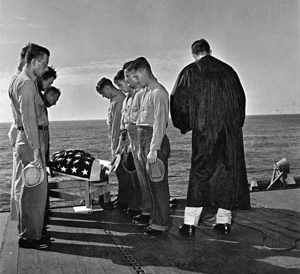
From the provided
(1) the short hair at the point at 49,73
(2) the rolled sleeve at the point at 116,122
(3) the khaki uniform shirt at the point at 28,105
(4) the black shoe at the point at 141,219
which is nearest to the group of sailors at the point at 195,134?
(3) the khaki uniform shirt at the point at 28,105

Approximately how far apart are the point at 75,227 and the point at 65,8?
504cm

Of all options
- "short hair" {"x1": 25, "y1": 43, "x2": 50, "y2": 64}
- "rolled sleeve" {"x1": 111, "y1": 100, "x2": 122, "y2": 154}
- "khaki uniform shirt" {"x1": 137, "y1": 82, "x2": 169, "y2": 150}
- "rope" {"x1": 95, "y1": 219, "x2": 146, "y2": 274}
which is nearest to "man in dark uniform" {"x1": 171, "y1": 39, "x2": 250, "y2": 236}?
"khaki uniform shirt" {"x1": 137, "y1": 82, "x2": 169, "y2": 150}

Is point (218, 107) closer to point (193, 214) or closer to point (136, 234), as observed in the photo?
point (193, 214)

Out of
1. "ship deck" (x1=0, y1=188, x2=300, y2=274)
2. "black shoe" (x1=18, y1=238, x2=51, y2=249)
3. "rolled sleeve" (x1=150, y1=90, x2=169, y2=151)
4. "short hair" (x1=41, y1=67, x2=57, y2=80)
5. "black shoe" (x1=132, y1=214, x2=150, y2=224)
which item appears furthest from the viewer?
"short hair" (x1=41, y1=67, x2=57, y2=80)

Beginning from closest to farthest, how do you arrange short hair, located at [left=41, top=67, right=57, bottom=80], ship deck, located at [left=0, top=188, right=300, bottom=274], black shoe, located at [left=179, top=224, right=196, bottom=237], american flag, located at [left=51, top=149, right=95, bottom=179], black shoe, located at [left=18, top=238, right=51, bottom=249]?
ship deck, located at [left=0, top=188, right=300, bottom=274] → black shoe, located at [left=18, top=238, right=51, bottom=249] → black shoe, located at [left=179, top=224, right=196, bottom=237] → short hair, located at [left=41, top=67, right=57, bottom=80] → american flag, located at [left=51, top=149, right=95, bottom=179]

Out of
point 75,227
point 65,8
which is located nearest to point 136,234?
point 75,227

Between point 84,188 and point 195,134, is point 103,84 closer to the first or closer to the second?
point 84,188

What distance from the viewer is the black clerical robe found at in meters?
4.03

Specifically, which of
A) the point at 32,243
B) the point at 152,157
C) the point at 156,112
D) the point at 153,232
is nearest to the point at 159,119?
the point at 156,112

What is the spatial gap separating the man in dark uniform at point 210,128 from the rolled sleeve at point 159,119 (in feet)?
0.51

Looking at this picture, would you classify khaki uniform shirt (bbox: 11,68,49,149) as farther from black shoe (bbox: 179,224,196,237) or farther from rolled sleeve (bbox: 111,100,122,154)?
rolled sleeve (bbox: 111,100,122,154)

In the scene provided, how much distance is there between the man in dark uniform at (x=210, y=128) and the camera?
4.03 metres

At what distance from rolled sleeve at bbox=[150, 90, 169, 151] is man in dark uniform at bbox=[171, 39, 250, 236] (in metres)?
0.16

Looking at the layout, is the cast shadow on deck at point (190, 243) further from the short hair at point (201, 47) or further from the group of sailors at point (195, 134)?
the short hair at point (201, 47)
